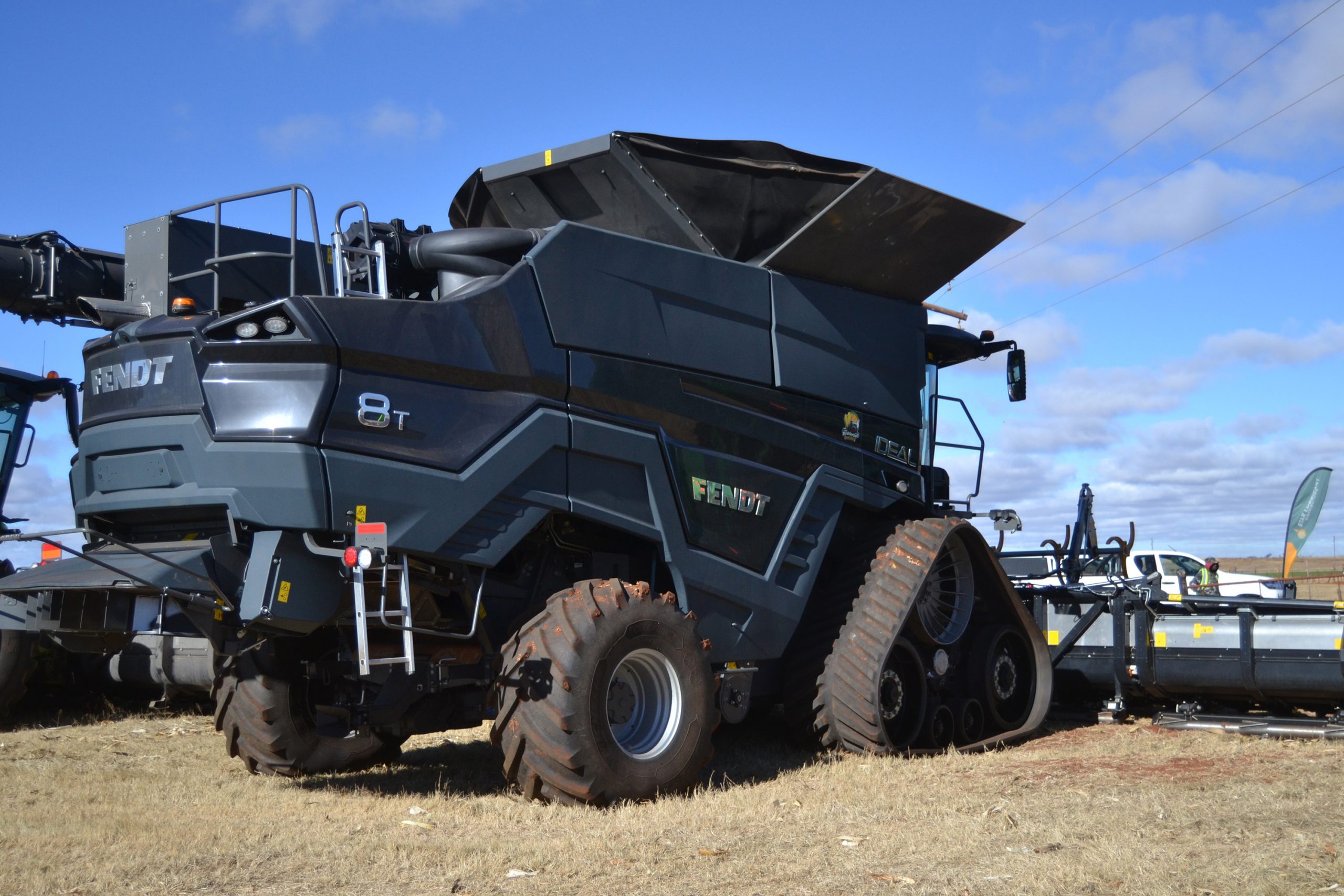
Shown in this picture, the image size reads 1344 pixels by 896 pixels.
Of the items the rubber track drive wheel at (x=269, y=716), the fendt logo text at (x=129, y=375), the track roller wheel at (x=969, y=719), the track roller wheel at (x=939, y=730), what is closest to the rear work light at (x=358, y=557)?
the fendt logo text at (x=129, y=375)

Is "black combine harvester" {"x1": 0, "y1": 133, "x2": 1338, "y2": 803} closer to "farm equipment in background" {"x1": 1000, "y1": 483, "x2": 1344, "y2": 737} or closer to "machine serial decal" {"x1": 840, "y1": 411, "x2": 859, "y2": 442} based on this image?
"machine serial decal" {"x1": 840, "y1": 411, "x2": 859, "y2": 442}

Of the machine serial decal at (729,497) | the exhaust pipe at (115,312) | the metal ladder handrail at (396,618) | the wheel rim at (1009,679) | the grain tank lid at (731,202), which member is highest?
the grain tank lid at (731,202)

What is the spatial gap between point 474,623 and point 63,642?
232cm

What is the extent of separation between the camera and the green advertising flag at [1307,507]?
1670 cm

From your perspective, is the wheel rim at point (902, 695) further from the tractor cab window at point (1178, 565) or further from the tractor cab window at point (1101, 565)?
the tractor cab window at point (1178, 565)

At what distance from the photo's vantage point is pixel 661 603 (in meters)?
7.14

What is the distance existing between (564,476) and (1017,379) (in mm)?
5506

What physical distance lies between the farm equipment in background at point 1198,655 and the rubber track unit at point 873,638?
1.74 meters

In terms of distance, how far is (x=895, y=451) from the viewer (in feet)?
31.5

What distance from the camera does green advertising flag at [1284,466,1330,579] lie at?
54.8ft

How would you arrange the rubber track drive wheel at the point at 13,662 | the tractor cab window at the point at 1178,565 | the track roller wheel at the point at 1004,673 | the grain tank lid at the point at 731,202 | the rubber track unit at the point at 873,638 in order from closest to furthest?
the grain tank lid at the point at 731,202 < the rubber track unit at the point at 873,638 < the track roller wheel at the point at 1004,673 < the rubber track drive wheel at the point at 13,662 < the tractor cab window at the point at 1178,565

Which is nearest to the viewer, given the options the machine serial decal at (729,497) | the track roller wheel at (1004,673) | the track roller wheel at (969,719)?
the machine serial decal at (729,497)

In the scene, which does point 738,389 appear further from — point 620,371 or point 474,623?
point 474,623

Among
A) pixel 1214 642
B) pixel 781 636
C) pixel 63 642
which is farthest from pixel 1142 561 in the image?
pixel 63 642
